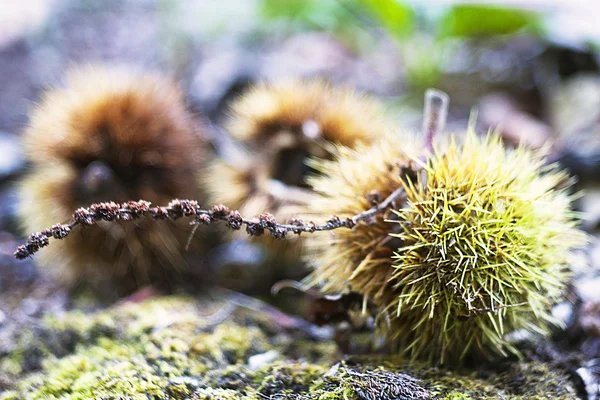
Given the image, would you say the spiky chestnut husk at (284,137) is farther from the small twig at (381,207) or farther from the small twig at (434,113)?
the small twig at (381,207)

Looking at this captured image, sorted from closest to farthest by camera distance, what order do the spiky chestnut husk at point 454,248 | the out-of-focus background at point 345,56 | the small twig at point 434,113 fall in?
the spiky chestnut husk at point 454,248, the small twig at point 434,113, the out-of-focus background at point 345,56

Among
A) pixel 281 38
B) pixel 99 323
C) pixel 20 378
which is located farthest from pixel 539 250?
pixel 281 38

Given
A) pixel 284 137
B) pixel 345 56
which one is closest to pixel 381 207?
pixel 284 137

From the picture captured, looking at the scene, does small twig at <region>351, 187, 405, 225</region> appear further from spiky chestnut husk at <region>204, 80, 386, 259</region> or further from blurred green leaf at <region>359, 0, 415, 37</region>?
blurred green leaf at <region>359, 0, 415, 37</region>

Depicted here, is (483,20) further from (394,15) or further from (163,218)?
(163,218)

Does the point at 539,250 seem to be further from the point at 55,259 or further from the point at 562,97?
the point at 562,97

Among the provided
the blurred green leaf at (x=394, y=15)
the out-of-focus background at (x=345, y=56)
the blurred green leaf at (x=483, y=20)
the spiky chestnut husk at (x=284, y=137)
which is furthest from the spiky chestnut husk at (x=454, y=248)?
the blurred green leaf at (x=483, y=20)
